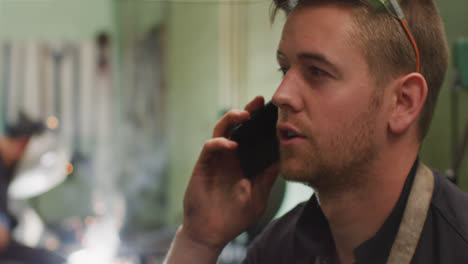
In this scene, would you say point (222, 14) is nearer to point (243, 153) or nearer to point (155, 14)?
point (155, 14)

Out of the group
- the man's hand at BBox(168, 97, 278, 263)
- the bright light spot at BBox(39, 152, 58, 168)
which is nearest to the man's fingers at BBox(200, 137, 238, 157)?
the man's hand at BBox(168, 97, 278, 263)

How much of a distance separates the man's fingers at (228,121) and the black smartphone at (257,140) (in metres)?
0.02

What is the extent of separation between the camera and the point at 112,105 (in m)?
4.63

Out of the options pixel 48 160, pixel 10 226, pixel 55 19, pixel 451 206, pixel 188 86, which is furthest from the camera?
pixel 55 19

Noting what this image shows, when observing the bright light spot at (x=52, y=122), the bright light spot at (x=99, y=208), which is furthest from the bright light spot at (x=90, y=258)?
the bright light spot at (x=52, y=122)

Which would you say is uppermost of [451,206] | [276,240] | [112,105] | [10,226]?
[451,206]

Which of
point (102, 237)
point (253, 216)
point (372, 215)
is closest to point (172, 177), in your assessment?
point (102, 237)

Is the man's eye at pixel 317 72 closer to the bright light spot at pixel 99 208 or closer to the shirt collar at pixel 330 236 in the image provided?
the shirt collar at pixel 330 236

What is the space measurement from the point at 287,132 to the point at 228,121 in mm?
219

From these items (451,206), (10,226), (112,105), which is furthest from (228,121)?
(112,105)

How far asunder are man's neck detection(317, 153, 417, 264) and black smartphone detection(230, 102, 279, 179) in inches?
8.5

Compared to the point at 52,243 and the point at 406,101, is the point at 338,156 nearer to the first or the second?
the point at 406,101

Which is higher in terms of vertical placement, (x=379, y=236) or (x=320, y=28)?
(x=320, y=28)

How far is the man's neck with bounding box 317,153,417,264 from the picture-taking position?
0.91m
